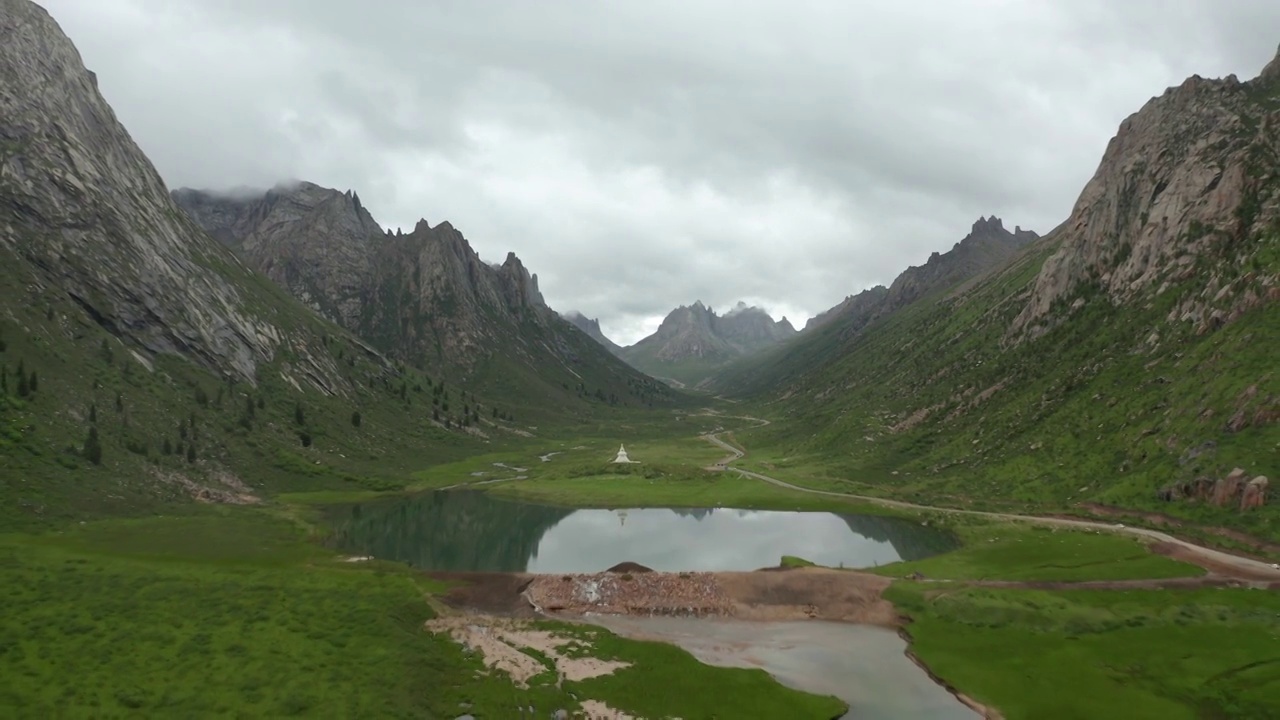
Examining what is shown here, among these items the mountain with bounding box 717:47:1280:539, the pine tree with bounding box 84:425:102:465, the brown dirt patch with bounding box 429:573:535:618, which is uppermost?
the mountain with bounding box 717:47:1280:539

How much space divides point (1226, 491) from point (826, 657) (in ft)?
184

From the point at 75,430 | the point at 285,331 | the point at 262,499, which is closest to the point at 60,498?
the point at 75,430

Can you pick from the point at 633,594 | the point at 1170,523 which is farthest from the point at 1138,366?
the point at 633,594

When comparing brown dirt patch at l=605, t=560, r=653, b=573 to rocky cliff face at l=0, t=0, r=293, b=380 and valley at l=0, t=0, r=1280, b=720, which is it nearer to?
valley at l=0, t=0, r=1280, b=720

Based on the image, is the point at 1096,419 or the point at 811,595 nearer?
the point at 811,595

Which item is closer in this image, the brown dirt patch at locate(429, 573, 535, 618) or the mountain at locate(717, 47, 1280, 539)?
the brown dirt patch at locate(429, 573, 535, 618)

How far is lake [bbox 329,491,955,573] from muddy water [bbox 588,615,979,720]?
17417 millimetres

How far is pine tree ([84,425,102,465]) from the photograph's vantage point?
84.7 m

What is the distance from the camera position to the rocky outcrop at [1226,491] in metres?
68.9

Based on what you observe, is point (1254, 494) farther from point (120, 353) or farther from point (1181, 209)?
point (120, 353)

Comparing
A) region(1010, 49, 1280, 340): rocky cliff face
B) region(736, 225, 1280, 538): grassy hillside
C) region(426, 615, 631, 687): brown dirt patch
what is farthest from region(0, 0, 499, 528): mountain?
region(1010, 49, 1280, 340): rocky cliff face

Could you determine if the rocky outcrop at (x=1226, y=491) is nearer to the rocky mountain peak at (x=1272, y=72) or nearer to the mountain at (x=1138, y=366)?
the mountain at (x=1138, y=366)

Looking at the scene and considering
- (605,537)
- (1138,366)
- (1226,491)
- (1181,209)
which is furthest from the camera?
(1181,209)

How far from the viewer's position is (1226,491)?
237 ft
